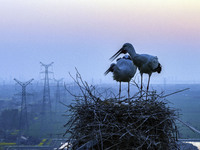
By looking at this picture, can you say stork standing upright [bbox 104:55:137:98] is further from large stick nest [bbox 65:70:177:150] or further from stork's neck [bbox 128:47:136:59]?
large stick nest [bbox 65:70:177:150]

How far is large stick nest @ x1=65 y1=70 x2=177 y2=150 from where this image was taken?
2.58 metres

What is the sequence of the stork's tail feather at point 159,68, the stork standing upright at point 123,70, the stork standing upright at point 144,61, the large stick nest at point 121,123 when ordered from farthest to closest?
the stork standing upright at point 123,70, the stork's tail feather at point 159,68, the stork standing upright at point 144,61, the large stick nest at point 121,123

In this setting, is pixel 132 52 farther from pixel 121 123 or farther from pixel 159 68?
pixel 121 123

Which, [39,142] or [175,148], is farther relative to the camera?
[39,142]

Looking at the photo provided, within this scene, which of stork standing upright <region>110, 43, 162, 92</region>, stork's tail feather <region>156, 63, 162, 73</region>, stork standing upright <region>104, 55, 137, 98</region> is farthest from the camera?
stork standing upright <region>104, 55, 137, 98</region>

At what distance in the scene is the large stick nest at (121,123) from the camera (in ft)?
8.46

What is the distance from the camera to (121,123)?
273 centimetres

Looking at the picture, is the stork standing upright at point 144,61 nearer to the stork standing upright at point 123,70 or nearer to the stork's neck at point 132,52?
the stork's neck at point 132,52

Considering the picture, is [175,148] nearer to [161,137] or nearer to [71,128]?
[161,137]

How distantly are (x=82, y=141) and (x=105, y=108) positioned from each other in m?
0.48

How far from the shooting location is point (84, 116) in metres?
2.96

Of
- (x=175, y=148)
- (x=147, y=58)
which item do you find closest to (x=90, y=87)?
(x=147, y=58)

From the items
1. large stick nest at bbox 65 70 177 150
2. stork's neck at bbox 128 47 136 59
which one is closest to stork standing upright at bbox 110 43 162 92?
stork's neck at bbox 128 47 136 59

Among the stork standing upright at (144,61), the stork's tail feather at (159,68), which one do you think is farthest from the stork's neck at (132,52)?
the stork's tail feather at (159,68)
